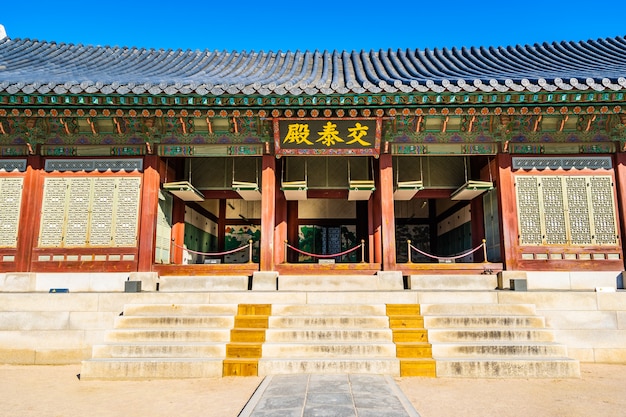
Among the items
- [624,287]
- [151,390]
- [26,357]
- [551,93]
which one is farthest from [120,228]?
[624,287]

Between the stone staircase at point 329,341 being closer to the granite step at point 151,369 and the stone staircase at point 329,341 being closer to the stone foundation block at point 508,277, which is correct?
the granite step at point 151,369

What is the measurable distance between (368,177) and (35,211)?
28.2 feet

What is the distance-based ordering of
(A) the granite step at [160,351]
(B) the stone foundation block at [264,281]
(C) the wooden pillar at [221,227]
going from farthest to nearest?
A: (C) the wooden pillar at [221,227] → (B) the stone foundation block at [264,281] → (A) the granite step at [160,351]

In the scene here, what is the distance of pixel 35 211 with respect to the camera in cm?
984

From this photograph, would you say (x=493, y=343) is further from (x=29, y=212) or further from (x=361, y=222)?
(x=29, y=212)

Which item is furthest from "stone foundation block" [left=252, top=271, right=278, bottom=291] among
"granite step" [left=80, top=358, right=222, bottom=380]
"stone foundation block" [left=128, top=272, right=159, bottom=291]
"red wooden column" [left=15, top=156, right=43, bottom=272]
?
"red wooden column" [left=15, top=156, right=43, bottom=272]

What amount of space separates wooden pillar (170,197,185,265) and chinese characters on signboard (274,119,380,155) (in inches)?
148

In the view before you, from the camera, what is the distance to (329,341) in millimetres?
6660

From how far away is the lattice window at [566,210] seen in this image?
31.8 feet

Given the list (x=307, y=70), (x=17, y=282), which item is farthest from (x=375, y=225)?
(x=17, y=282)

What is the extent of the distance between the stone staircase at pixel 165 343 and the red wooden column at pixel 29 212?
381 cm

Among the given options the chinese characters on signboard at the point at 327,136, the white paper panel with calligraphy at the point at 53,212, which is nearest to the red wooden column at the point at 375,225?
the chinese characters on signboard at the point at 327,136

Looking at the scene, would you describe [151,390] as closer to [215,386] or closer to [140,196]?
[215,386]

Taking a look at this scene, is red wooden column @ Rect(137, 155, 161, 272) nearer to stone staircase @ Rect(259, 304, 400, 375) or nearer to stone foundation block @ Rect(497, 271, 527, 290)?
stone staircase @ Rect(259, 304, 400, 375)
